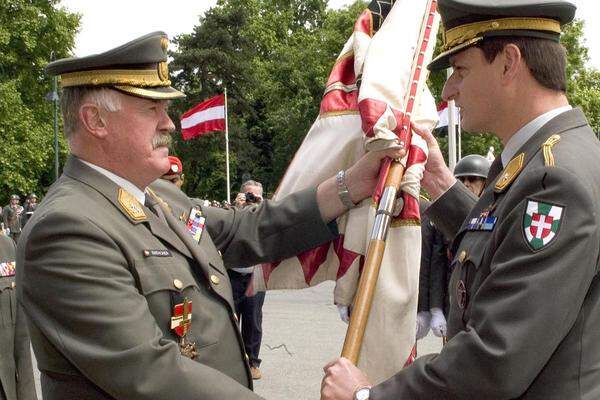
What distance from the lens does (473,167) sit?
22.5 ft

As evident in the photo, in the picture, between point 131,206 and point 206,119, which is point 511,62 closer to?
point 131,206

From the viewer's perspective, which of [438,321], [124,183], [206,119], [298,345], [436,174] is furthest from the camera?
[206,119]

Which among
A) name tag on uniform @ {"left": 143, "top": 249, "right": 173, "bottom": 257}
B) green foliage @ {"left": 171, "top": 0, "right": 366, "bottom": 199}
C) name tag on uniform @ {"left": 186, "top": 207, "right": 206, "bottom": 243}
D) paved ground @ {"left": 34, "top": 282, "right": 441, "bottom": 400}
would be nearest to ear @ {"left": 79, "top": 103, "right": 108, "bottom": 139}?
name tag on uniform @ {"left": 143, "top": 249, "right": 173, "bottom": 257}

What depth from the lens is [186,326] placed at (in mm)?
2838

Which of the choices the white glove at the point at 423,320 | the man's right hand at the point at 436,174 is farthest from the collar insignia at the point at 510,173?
the white glove at the point at 423,320

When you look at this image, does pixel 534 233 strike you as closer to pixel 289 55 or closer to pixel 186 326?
pixel 186 326

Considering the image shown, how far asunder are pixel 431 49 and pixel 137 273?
5.67 ft

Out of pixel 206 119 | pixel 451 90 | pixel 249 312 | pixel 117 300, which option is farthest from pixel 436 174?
pixel 206 119

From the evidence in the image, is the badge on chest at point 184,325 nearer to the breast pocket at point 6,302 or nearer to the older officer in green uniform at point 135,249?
the older officer in green uniform at point 135,249

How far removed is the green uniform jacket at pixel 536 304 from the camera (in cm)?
208

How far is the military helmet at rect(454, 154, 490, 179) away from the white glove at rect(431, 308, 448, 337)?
1.23 meters

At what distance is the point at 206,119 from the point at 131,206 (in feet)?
70.2

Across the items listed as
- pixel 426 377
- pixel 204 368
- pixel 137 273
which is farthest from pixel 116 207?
pixel 426 377

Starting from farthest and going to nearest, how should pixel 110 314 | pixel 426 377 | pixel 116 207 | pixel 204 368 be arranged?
pixel 116 207, pixel 204 368, pixel 110 314, pixel 426 377
